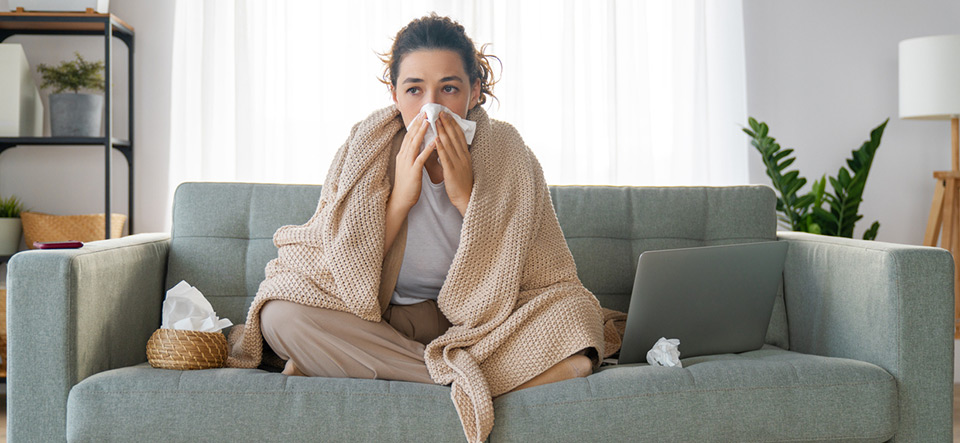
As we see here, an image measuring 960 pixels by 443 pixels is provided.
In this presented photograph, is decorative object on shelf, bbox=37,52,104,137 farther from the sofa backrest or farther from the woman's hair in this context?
the woman's hair

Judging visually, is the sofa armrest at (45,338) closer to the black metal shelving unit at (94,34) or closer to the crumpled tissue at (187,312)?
the crumpled tissue at (187,312)

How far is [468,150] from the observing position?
5.54 feet

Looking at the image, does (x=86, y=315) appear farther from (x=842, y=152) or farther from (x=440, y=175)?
(x=842, y=152)

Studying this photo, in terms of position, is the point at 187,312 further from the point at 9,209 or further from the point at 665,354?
the point at 9,209

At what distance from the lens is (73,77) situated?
102 inches

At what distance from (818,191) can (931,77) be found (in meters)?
0.56

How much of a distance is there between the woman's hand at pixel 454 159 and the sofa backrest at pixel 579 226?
0.43 m

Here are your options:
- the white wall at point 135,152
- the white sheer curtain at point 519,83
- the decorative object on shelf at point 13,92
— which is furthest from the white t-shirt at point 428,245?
the decorative object on shelf at point 13,92

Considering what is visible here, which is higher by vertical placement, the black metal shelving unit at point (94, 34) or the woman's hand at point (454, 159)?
the black metal shelving unit at point (94, 34)

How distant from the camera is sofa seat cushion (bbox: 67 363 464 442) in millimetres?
1322

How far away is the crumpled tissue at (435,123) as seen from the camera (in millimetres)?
1580

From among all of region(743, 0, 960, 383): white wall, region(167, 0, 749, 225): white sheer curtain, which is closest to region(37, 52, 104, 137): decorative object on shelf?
region(167, 0, 749, 225): white sheer curtain

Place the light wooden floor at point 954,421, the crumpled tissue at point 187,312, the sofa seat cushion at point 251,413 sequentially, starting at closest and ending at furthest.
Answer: the sofa seat cushion at point 251,413 < the crumpled tissue at point 187,312 < the light wooden floor at point 954,421

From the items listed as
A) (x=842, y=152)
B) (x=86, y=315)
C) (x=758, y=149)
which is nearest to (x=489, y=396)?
(x=86, y=315)
